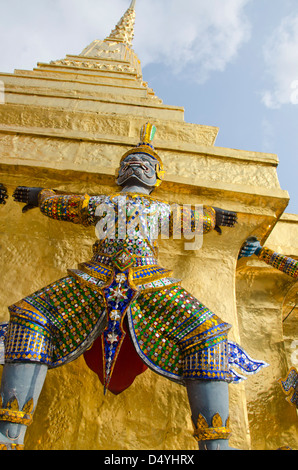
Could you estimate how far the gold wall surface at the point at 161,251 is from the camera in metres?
2.74

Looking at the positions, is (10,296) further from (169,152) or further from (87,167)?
(169,152)

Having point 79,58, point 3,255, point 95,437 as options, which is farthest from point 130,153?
point 79,58

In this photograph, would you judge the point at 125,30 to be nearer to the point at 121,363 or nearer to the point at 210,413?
the point at 121,363

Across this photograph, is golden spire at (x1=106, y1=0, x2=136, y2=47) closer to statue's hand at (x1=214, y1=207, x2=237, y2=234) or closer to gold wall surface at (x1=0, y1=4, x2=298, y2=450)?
gold wall surface at (x1=0, y1=4, x2=298, y2=450)

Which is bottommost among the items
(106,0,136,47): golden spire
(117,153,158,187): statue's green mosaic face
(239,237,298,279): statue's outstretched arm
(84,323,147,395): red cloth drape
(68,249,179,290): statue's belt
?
(84,323,147,395): red cloth drape

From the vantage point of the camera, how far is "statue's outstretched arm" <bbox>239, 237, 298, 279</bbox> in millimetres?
3231

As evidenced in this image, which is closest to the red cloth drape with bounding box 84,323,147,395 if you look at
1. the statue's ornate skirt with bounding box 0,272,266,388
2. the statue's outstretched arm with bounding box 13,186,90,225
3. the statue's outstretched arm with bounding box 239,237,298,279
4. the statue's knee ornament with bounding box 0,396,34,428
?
the statue's ornate skirt with bounding box 0,272,266,388

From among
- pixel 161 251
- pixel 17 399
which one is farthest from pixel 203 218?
pixel 17 399

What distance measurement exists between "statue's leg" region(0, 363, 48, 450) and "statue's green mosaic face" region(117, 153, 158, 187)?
5.25ft

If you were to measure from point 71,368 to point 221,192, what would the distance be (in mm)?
2152

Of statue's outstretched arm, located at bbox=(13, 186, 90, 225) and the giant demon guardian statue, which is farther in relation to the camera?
statue's outstretched arm, located at bbox=(13, 186, 90, 225)

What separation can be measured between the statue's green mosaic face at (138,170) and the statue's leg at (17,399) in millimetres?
1600

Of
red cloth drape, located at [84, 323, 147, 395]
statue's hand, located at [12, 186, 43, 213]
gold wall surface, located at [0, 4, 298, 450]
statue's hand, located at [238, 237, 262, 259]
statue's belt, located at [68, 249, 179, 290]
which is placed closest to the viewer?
statue's belt, located at [68, 249, 179, 290]

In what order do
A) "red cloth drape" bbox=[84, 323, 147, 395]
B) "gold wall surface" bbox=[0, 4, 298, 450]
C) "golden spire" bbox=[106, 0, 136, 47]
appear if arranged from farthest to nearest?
"golden spire" bbox=[106, 0, 136, 47] → "gold wall surface" bbox=[0, 4, 298, 450] → "red cloth drape" bbox=[84, 323, 147, 395]
